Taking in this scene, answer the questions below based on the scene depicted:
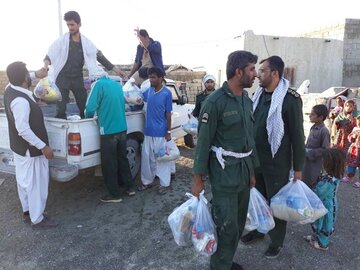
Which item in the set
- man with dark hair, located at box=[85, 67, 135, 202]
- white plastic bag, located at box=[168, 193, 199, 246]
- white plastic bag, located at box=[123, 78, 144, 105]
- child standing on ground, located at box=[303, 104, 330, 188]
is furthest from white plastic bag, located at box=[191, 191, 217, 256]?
white plastic bag, located at box=[123, 78, 144, 105]

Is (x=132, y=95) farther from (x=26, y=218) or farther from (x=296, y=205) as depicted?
(x=296, y=205)

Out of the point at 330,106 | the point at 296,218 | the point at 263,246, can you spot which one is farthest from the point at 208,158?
the point at 330,106

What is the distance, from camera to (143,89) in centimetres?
537

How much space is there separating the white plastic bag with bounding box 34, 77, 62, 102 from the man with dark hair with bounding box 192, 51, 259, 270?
2.61 m

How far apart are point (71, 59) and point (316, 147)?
3.51 m

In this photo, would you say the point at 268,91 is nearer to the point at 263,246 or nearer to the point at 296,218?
the point at 296,218

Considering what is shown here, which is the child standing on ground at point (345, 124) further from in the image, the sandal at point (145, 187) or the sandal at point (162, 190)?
the sandal at point (145, 187)

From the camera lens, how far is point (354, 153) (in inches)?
214

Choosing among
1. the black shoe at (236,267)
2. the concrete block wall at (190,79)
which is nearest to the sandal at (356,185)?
the black shoe at (236,267)

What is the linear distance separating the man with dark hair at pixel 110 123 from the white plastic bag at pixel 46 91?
49 cm

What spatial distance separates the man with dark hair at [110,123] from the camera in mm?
4355

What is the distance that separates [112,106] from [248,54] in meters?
2.36

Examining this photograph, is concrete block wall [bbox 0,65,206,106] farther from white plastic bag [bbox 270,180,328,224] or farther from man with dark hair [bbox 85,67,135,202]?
white plastic bag [bbox 270,180,328,224]

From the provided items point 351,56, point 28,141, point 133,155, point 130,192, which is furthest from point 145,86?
point 351,56
